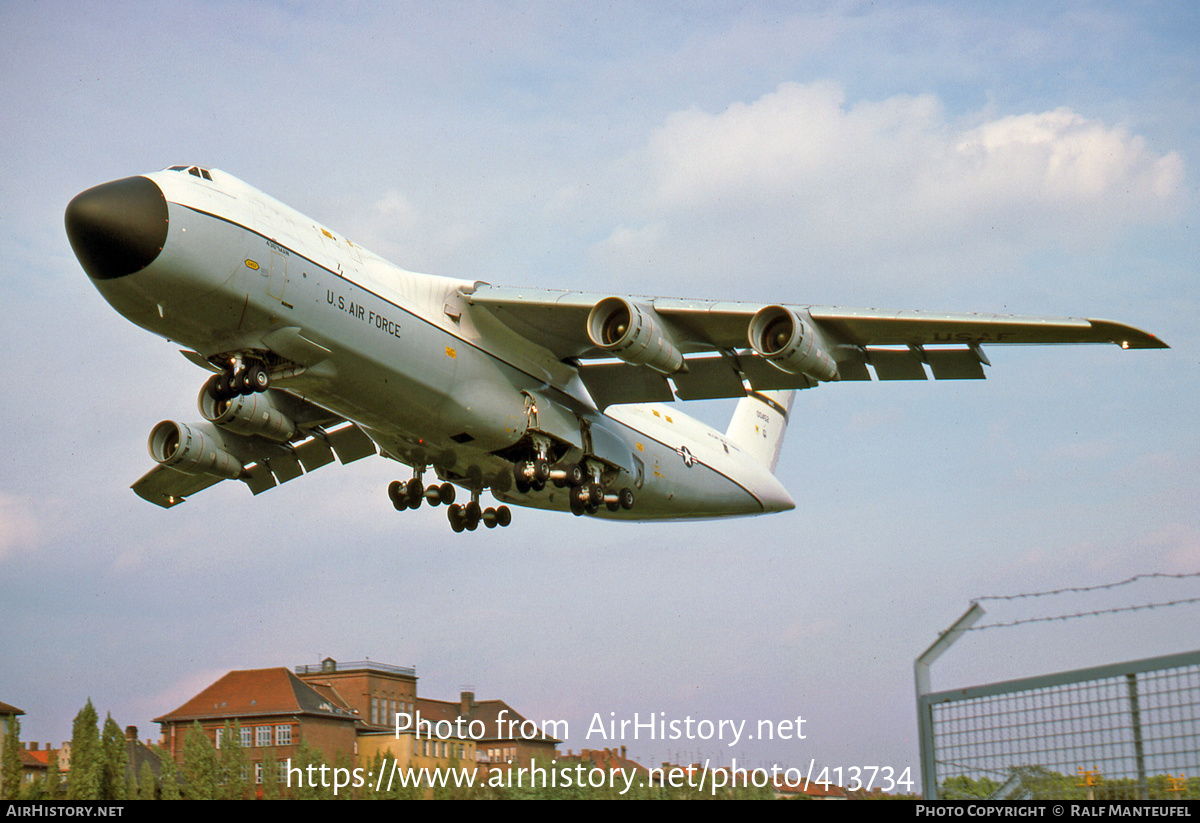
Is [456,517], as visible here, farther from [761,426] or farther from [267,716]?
[267,716]

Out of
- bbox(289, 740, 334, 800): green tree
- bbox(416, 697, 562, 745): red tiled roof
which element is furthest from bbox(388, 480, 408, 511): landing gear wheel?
bbox(416, 697, 562, 745): red tiled roof

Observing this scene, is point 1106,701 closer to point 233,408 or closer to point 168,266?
point 168,266

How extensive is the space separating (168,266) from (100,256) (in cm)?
83

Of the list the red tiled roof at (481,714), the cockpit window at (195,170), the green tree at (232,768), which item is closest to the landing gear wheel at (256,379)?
the cockpit window at (195,170)

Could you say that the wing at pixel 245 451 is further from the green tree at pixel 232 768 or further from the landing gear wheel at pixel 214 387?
the green tree at pixel 232 768

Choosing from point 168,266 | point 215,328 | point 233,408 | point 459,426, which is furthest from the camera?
point 233,408

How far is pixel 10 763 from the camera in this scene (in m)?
29.7

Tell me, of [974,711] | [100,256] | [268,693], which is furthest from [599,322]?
[268,693]

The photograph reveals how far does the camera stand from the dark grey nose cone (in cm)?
1344

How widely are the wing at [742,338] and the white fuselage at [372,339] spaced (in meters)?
0.54
